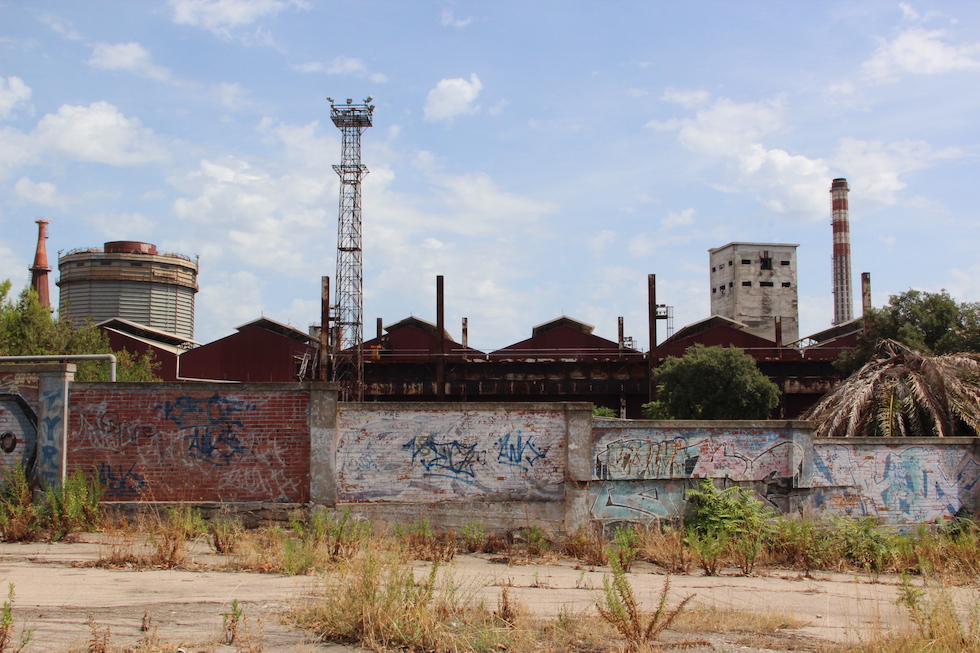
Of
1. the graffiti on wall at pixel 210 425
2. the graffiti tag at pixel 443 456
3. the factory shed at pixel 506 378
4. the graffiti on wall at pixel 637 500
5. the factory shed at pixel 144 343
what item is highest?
the factory shed at pixel 144 343

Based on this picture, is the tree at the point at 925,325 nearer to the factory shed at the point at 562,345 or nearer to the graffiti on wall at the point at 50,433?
the factory shed at the point at 562,345

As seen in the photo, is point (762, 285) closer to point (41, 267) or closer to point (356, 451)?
point (41, 267)

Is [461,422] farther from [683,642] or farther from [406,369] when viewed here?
[406,369]

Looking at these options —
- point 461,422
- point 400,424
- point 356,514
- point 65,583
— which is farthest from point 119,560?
point 461,422

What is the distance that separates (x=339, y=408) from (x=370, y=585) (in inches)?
192

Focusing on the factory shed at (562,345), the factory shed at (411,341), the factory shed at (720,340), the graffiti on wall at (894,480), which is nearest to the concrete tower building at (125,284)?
the factory shed at (411,341)

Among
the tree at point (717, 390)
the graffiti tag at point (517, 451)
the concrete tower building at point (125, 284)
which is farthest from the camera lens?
the concrete tower building at point (125, 284)

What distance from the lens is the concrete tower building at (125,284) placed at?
2120 inches

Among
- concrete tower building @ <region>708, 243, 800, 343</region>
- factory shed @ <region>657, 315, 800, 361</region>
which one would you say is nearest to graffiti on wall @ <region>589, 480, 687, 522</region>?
factory shed @ <region>657, 315, 800, 361</region>

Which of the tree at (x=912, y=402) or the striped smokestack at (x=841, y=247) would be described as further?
the striped smokestack at (x=841, y=247)

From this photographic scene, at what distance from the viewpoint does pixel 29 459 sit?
34.4 ft

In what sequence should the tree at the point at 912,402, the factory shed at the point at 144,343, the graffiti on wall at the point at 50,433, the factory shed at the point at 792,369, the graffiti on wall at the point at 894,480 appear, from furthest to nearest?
the factory shed at the point at 144,343 → the factory shed at the point at 792,369 → the tree at the point at 912,402 → the graffiti on wall at the point at 894,480 → the graffiti on wall at the point at 50,433

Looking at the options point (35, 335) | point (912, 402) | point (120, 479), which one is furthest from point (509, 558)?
point (35, 335)

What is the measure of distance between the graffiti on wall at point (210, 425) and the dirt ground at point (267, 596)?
58.9 inches
